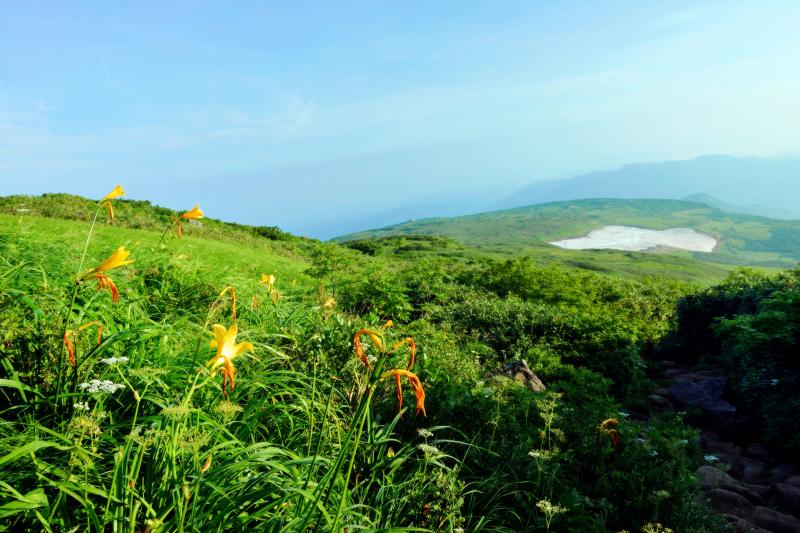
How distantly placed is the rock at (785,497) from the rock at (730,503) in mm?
478

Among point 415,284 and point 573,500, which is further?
point 415,284

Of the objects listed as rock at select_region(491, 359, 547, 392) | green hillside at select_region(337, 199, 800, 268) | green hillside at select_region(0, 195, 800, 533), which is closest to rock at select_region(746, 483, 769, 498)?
green hillside at select_region(0, 195, 800, 533)

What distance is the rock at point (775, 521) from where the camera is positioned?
4.35 m

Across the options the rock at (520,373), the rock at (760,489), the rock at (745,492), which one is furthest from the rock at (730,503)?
the rock at (520,373)

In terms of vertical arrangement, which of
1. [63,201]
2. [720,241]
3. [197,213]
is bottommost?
[720,241]

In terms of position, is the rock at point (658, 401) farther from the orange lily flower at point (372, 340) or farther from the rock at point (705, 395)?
the orange lily flower at point (372, 340)

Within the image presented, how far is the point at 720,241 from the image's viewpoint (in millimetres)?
166625

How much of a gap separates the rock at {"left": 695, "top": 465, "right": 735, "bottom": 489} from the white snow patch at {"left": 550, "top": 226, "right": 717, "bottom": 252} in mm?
148659

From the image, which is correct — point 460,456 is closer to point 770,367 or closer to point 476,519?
point 476,519

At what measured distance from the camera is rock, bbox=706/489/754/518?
4.52 m

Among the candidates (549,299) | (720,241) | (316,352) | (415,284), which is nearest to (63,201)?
(415,284)

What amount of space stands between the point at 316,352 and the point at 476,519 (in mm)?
2371

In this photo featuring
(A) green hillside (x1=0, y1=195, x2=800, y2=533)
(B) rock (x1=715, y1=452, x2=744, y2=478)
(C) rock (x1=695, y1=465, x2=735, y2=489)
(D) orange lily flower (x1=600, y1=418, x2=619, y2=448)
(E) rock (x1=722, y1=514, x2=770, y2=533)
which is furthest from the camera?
(B) rock (x1=715, y1=452, x2=744, y2=478)

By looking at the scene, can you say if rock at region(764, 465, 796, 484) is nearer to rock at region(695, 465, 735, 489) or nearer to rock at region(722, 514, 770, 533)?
rock at region(695, 465, 735, 489)
